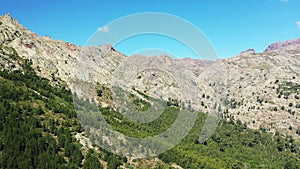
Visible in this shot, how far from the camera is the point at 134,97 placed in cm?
11369

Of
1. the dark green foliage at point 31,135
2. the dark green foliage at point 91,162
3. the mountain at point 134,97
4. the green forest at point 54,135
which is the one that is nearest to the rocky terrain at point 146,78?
the mountain at point 134,97

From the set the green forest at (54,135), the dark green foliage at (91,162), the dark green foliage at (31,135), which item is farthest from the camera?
the dark green foliage at (91,162)

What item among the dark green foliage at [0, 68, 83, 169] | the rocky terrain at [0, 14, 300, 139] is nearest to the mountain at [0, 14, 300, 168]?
the dark green foliage at [0, 68, 83, 169]

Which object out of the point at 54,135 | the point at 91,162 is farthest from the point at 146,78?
the point at 91,162

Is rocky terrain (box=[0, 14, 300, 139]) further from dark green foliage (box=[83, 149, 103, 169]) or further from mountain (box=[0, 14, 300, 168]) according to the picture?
dark green foliage (box=[83, 149, 103, 169])

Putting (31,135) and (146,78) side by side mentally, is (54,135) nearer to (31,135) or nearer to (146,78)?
(31,135)

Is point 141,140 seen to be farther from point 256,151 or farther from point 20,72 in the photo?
point 256,151

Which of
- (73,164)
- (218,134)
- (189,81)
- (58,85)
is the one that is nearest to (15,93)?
(73,164)

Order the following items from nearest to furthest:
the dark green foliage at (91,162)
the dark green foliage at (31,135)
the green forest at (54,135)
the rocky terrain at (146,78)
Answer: the dark green foliage at (31,135) → the green forest at (54,135) → the dark green foliage at (91,162) → the rocky terrain at (146,78)

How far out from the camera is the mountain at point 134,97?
190 ft

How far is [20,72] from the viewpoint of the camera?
3664 inches

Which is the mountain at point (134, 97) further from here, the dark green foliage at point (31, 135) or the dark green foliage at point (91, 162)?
the dark green foliage at point (91, 162)

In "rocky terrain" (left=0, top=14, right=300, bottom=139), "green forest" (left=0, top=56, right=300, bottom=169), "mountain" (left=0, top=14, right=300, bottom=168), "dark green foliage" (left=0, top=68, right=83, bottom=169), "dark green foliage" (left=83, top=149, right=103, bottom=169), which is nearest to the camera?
"dark green foliage" (left=0, top=68, right=83, bottom=169)

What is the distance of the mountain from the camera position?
58031mm
